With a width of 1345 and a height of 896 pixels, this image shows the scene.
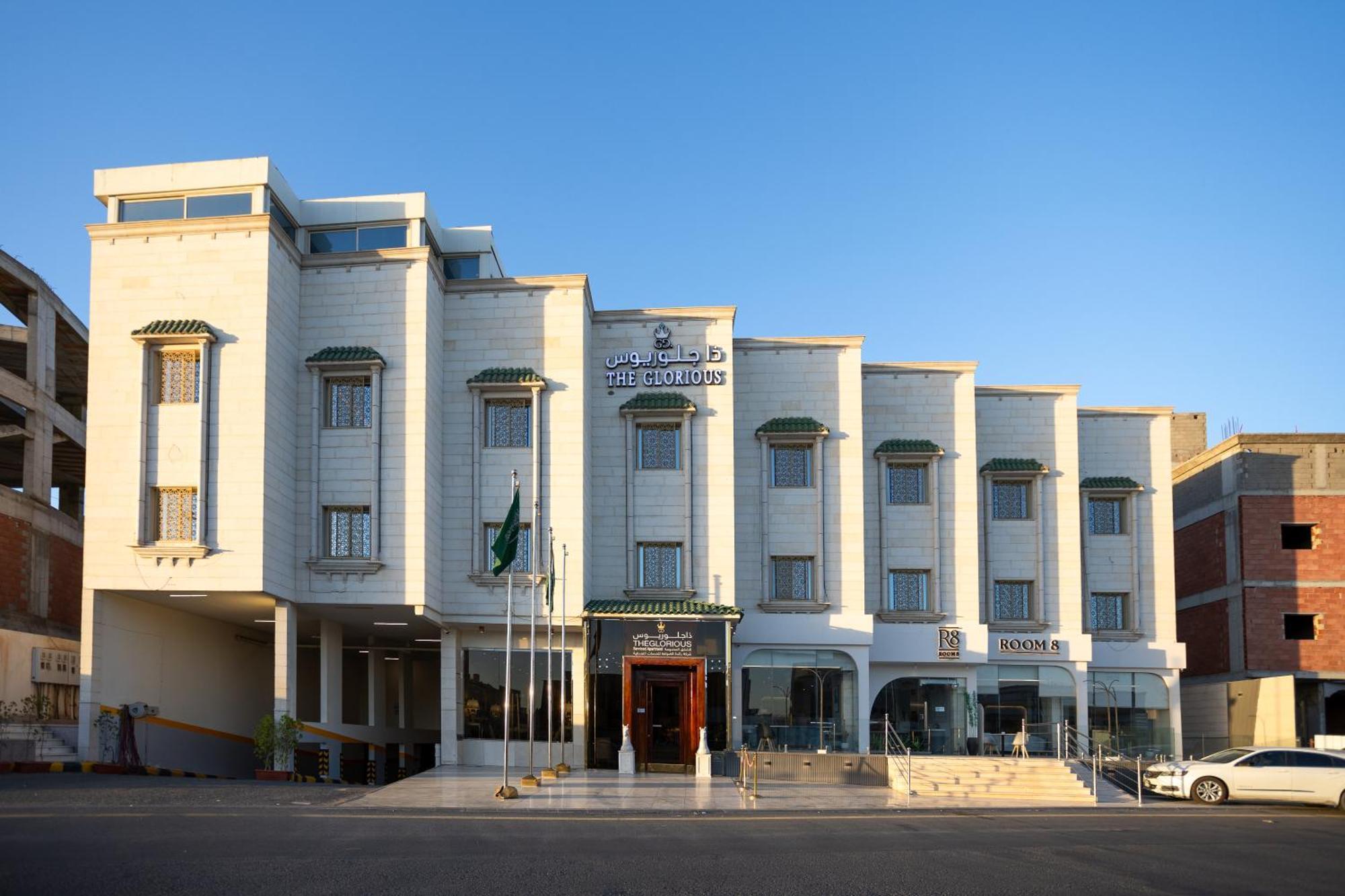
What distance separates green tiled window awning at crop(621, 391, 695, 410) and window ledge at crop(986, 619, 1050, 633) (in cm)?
1164

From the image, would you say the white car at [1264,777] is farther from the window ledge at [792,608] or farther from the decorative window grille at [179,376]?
the decorative window grille at [179,376]

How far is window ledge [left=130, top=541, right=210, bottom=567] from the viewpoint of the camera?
3053cm

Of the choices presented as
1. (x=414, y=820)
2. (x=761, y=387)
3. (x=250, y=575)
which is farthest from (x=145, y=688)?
(x=761, y=387)

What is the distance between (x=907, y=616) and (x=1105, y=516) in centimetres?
781

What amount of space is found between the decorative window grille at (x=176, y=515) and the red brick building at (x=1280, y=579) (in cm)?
3028

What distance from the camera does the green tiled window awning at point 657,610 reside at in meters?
33.6

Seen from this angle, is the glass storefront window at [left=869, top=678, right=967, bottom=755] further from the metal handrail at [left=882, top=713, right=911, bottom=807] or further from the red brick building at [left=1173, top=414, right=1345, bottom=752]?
the red brick building at [left=1173, top=414, right=1345, bottom=752]

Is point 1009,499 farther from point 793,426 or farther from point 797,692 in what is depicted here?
point 797,692

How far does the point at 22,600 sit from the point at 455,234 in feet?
56.8

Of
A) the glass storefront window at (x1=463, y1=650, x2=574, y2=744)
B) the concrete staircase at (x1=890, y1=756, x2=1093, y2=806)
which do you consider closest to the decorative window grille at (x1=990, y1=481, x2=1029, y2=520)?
the concrete staircase at (x1=890, y1=756, x2=1093, y2=806)

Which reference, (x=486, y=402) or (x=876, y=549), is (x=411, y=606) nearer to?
(x=486, y=402)

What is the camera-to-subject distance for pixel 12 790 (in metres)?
23.2

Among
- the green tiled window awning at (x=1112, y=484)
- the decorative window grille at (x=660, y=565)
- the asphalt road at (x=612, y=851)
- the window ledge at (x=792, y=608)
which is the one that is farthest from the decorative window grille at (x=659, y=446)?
the asphalt road at (x=612, y=851)

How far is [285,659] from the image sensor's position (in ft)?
106
